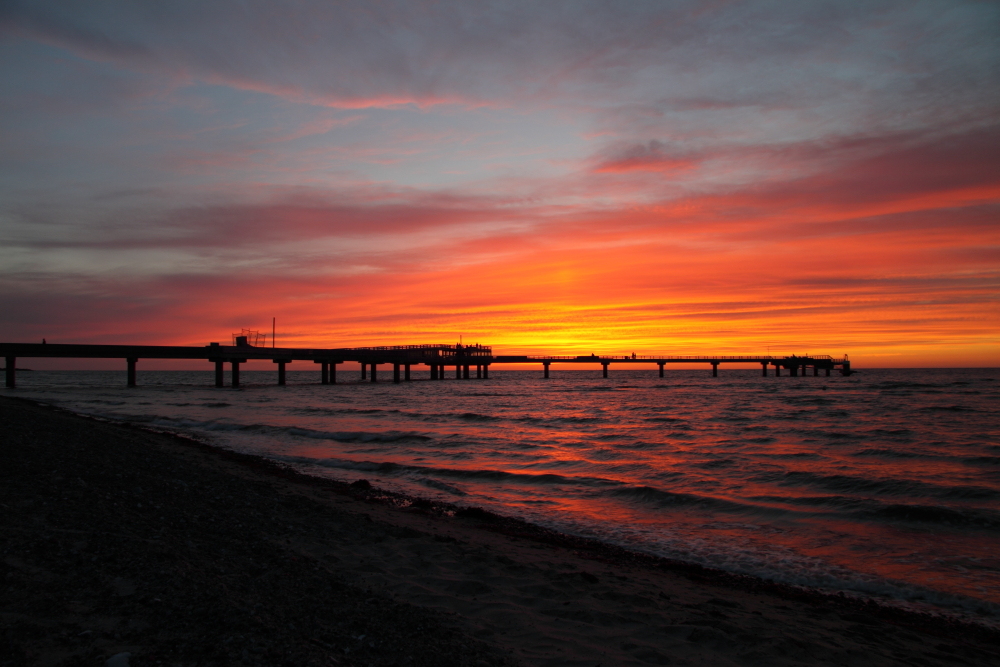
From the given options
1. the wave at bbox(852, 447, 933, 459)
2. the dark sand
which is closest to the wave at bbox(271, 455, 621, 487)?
the dark sand

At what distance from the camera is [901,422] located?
27469 mm

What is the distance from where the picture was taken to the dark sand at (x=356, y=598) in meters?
4.29

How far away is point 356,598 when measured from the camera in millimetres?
5602

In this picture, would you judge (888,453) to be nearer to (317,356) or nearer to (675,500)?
(675,500)

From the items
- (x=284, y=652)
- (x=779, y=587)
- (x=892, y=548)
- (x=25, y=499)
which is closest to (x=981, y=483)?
(x=892, y=548)

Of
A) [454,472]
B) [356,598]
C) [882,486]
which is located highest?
[356,598]

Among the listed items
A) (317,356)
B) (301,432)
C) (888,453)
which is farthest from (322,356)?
(888,453)

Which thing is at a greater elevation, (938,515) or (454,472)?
(938,515)

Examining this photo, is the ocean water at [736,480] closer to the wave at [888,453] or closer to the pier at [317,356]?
the wave at [888,453]

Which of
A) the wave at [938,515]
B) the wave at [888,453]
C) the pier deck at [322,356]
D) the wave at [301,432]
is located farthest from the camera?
the pier deck at [322,356]

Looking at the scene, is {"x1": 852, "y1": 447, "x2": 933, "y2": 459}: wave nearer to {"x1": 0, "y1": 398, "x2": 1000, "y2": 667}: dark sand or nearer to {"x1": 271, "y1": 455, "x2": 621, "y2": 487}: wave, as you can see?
{"x1": 271, "y1": 455, "x2": 621, "y2": 487}: wave

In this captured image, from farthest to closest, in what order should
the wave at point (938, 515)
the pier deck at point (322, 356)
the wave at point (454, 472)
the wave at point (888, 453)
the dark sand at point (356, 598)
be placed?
the pier deck at point (322, 356), the wave at point (888, 453), the wave at point (454, 472), the wave at point (938, 515), the dark sand at point (356, 598)

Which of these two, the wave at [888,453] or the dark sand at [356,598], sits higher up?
the dark sand at [356,598]

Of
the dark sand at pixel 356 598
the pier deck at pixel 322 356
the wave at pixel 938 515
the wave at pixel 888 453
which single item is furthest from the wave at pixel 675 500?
the pier deck at pixel 322 356
